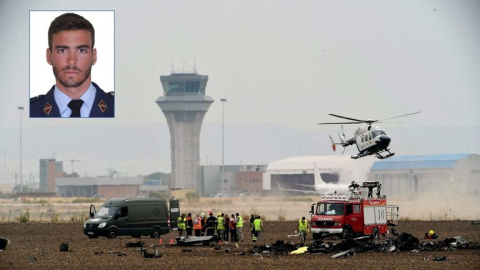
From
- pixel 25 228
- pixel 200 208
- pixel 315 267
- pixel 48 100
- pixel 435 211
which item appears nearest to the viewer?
pixel 315 267

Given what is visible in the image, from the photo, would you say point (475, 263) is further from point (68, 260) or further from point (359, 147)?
point (359, 147)

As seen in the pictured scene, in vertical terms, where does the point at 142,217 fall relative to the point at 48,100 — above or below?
below

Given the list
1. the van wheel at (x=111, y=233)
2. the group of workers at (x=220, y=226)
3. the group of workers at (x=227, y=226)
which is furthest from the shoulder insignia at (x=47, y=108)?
the van wheel at (x=111, y=233)

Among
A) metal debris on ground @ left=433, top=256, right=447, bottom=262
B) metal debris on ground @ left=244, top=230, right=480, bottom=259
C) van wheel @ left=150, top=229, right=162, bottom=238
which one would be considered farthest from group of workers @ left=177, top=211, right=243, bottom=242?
metal debris on ground @ left=433, top=256, right=447, bottom=262

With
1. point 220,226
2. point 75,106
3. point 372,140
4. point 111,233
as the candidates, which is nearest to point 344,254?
point 75,106

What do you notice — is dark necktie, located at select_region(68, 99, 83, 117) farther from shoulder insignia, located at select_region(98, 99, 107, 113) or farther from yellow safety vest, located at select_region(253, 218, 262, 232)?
yellow safety vest, located at select_region(253, 218, 262, 232)

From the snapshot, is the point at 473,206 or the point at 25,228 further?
the point at 473,206

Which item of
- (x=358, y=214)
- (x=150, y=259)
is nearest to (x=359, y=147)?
(x=358, y=214)
